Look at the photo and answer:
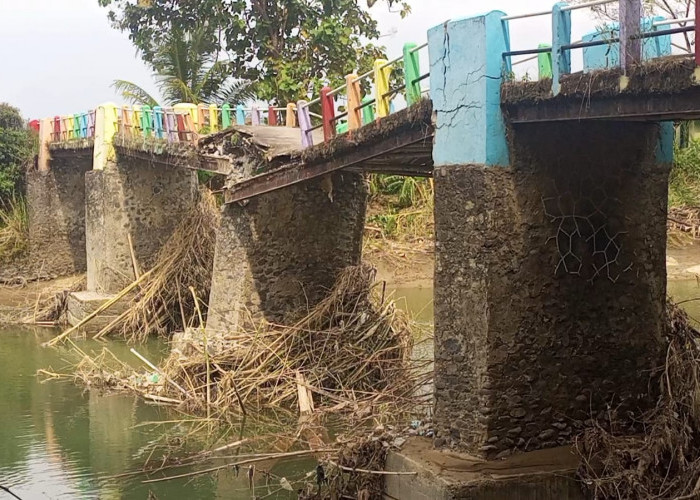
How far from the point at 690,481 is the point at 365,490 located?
8.35ft

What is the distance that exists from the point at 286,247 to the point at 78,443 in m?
3.62

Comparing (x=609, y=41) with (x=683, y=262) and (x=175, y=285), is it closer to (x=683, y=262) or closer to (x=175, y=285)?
(x=175, y=285)

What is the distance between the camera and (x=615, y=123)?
7633 mm

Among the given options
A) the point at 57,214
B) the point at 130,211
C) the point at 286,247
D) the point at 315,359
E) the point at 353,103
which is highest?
the point at 353,103

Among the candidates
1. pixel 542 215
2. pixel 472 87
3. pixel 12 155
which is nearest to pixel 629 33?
pixel 472 87

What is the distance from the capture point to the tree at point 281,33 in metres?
19.9

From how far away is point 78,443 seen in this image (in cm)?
1058

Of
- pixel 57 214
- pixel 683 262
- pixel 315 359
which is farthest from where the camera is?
pixel 683 262

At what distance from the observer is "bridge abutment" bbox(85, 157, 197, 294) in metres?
17.5

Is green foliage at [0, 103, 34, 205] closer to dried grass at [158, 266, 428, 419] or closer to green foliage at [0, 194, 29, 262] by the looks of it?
green foliage at [0, 194, 29, 262]

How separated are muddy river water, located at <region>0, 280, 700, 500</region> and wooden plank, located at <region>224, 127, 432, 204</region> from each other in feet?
9.65

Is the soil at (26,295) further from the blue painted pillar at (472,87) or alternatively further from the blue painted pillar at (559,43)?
the blue painted pillar at (559,43)

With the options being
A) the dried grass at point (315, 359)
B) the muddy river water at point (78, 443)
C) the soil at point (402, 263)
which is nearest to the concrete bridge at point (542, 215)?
the muddy river water at point (78, 443)

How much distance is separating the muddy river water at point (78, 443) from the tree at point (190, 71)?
766 centimetres
